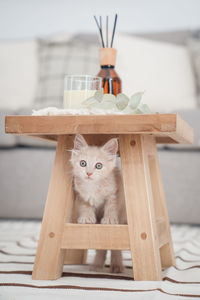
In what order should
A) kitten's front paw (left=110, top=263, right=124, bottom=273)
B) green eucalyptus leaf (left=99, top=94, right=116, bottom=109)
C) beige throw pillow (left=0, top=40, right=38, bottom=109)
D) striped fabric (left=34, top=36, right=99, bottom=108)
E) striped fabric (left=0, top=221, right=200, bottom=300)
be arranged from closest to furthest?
striped fabric (left=0, top=221, right=200, bottom=300), green eucalyptus leaf (left=99, top=94, right=116, bottom=109), kitten's front paw (left=110, top=263, right=124, bottom=273), striped fabric (left=34, top=36, right=99, bottom=108), beige throw pillow (left=0, top=40, right=38, bottom=109)

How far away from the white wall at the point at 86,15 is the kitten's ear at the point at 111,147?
2270mm

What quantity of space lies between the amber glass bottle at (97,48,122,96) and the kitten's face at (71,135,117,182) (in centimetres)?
19

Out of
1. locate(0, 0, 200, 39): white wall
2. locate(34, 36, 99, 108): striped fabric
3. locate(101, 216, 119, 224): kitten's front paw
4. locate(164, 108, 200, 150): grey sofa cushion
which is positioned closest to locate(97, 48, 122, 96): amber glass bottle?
locate(101, 216, 119, 224): kitten's front paw

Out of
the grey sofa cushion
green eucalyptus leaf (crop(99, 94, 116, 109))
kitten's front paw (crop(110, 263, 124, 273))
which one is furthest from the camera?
the grey sofa cushion

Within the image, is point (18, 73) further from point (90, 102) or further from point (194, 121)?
point (90, 102)

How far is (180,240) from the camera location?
193 cm

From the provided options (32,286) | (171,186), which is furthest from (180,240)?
(32,286)

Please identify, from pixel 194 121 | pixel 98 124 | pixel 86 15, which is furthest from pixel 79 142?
pixel 86 15

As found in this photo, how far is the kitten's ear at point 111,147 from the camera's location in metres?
1.25

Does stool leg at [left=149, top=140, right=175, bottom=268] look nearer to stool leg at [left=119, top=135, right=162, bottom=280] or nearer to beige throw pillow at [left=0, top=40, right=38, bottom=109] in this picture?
stool leg at [left=119, top=135, right=162, bottom=280]

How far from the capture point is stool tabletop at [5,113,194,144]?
1.08 m

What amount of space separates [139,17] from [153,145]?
7.16 ft

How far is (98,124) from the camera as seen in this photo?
1113 mm

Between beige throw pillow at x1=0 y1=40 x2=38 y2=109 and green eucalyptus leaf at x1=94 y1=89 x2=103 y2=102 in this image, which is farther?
beige throw pillow at x1=0 y1=40 x2=38 y2=109
